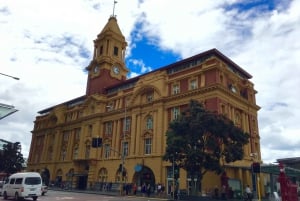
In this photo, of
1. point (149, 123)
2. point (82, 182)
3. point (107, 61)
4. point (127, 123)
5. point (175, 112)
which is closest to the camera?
point (175, 112)

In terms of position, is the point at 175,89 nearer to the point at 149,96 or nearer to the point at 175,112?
the point at 175,112

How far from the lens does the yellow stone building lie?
4194 cm

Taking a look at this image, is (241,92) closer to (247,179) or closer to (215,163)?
(247,179)

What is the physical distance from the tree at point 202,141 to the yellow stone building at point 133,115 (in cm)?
365

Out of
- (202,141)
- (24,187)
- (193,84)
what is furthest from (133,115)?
(24,187)

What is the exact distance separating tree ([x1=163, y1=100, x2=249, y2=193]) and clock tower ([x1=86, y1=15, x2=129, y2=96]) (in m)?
32.2

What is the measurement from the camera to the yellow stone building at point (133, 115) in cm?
4194

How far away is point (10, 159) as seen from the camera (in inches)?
2512

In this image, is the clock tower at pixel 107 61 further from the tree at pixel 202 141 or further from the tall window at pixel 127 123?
the tree at pixel 202 141

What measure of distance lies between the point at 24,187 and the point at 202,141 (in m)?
17.5

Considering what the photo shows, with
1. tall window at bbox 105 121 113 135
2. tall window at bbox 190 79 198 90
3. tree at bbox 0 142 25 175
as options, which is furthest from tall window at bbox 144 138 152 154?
tree at bbox 0 142 25 175

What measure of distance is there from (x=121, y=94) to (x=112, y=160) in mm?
12017

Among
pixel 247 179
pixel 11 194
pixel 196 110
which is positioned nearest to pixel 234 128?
pixel 196 110

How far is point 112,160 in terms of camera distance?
5119 cm
